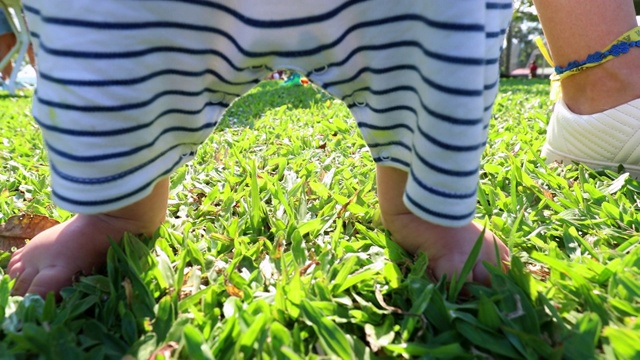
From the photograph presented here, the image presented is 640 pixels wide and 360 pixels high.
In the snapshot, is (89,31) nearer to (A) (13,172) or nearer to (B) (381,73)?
(B) (381,73)

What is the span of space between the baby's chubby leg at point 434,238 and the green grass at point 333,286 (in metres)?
0.03

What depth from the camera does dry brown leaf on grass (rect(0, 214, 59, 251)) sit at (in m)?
0.96

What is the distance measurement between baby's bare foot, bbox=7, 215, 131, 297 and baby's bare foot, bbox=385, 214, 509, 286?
1.64 feet

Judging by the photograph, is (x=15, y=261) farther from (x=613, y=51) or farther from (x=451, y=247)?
(x=613, y=51)

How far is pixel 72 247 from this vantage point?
0.82 metres

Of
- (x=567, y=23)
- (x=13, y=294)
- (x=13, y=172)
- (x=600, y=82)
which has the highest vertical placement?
(x=567, y=23)

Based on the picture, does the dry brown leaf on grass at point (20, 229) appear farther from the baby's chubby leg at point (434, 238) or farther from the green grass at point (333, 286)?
the baby's chubby leg at point (434, 238)

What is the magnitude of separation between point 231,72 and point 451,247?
0.42 metres

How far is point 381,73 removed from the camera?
2.30 feet

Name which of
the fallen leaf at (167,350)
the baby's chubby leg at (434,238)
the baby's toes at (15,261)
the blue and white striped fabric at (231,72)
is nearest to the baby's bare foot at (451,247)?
the baby's chubby leg at (434,238)

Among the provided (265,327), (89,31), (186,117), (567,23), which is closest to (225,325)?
(265,327)

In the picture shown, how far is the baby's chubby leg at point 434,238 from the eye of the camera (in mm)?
792

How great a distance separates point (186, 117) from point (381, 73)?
0.28m

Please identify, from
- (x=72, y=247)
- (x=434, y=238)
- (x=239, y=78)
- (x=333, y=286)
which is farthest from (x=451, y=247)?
(x=72, y=247)
